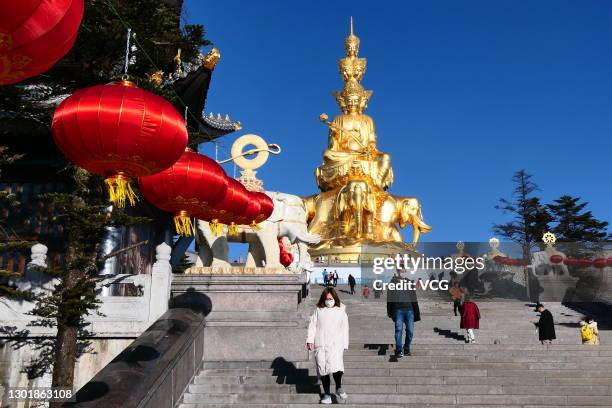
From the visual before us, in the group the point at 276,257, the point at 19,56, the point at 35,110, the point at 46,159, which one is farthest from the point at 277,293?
the point at 46,159

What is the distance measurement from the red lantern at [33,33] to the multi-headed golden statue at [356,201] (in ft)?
61.1

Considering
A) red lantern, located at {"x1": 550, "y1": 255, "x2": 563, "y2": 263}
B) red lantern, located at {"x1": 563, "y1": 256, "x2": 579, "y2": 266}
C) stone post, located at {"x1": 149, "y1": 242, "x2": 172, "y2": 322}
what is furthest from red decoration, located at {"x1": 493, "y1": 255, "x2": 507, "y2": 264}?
stone post, located at {"x1": 149, "y1": 242, "x2": 172, "y2": 322}

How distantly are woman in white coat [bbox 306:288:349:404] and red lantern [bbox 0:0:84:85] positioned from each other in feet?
12.8

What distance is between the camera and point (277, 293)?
26.1 feet

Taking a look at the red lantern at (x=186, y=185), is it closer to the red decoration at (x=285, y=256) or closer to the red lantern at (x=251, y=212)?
the red lantern at (x=251, y=212)

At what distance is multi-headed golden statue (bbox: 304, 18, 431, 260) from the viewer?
22.7 m

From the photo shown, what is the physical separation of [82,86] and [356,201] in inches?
563

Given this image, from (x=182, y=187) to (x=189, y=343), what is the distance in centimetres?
172

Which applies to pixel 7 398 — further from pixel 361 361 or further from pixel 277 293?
pixel 361 361

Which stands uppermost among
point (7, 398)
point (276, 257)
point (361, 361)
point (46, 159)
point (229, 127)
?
point (229, 127)

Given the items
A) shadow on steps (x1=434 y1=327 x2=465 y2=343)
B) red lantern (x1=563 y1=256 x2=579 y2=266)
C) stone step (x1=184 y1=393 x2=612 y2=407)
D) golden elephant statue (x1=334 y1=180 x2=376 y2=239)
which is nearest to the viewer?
stone step (x1=184 y1=393 x2=612 y2=407)

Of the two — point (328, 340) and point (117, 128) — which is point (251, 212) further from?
point (117, 128)

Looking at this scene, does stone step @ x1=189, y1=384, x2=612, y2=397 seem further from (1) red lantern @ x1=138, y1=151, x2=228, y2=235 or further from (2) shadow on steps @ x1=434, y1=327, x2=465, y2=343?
(2) shadow on steps @ x1=434, y1=327, x2=465, y2=343

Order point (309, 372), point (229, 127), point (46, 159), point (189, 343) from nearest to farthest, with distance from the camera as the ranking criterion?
point (189, 343) < point (309, 372) < point (46, 159) < point (229, 127)
